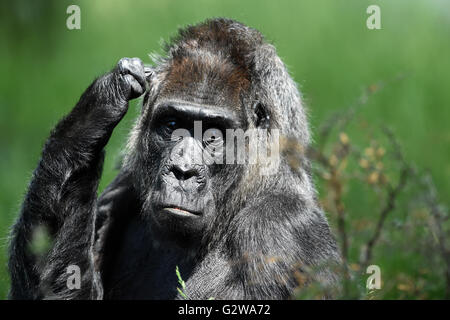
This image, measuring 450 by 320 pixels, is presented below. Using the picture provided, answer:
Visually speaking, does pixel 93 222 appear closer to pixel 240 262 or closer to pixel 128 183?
pixel 128 183

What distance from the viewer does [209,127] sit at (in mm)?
7137

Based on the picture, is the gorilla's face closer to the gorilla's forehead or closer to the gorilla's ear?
the gorilla's forehead

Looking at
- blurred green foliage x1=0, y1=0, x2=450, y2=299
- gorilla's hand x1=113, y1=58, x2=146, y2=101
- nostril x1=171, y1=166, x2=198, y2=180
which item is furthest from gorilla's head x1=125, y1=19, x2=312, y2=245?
blurred green foliage x1=0, y1=0, x2=450, y2=299

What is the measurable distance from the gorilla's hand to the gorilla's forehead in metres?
0.24

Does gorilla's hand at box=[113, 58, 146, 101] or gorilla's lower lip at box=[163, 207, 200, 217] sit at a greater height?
gorilla's hand at box=[113, 58, 146, 101]

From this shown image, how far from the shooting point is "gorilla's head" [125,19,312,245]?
6.81m

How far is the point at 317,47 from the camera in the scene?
56.6 ft

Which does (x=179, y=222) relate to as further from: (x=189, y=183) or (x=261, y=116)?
(x=261, y=116)

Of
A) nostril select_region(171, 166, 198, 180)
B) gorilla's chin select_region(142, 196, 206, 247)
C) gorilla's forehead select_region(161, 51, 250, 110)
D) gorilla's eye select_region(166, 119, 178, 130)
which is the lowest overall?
gorilla's chin select_region(142, 196, 206, 247)

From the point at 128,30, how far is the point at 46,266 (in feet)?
38.3

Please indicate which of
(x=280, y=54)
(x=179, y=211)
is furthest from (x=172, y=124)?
(x=280, y=54)

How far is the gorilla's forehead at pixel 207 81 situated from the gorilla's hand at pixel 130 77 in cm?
24

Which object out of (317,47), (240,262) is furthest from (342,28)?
(240,262)

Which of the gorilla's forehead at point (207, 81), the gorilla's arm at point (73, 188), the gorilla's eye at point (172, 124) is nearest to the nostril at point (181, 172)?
the gorilla's eye at point (172, 124)
